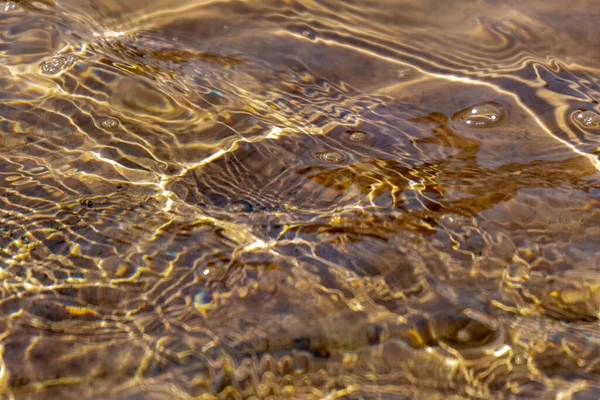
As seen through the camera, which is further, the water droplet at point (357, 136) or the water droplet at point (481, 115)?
the water droplet at point (481, 115)

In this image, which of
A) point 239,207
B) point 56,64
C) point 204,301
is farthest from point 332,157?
point 56,64

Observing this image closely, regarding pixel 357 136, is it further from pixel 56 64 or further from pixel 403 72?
pixel 56 64

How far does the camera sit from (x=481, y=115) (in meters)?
3.69

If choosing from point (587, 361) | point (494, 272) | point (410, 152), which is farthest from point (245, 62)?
point (587, 361)

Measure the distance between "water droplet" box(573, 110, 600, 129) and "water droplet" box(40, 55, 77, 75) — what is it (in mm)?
3040

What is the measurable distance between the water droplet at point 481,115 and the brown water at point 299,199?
0.04ft

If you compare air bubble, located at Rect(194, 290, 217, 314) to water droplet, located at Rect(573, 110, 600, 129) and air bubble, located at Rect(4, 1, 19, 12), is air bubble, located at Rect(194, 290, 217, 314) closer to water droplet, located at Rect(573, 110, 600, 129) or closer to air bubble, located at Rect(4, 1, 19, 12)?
water droplet, located at Rect(573, 110, 600, 129)

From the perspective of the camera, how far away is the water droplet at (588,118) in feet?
11.9

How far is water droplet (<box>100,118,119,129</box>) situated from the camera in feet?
11.0

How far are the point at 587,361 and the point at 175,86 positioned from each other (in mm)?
2595

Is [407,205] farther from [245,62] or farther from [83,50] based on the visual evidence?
[83,50]

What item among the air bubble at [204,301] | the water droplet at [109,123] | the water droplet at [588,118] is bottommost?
the air bubble at [204,301]

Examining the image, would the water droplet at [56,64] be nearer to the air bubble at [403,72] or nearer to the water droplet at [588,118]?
the air bubble at [403,72]

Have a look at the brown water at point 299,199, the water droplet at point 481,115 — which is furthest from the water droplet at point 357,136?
the water droplet at point 481,115
